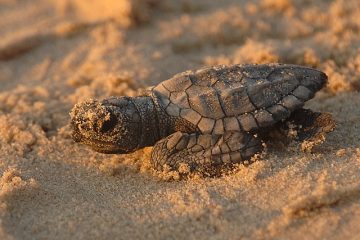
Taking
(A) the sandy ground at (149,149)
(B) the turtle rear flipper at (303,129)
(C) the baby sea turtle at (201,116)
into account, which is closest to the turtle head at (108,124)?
(C) the baby sea turtle at (201,116)

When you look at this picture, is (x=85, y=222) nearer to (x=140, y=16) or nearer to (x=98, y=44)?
(x=98, y=44)

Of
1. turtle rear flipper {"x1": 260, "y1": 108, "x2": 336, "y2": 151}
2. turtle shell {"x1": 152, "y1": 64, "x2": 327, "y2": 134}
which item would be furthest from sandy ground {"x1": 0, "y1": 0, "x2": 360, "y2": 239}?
turtle shell {"x1": 152, "y1": 64, "x2": 327, "y2": 134}

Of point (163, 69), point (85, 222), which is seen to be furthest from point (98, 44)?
point (85, 222)

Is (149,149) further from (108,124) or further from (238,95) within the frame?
(238,95)

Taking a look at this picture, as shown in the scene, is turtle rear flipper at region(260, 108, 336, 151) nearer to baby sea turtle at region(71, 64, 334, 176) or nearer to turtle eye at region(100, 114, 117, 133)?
baby sea turtle at region(71, 64, 334, 176)

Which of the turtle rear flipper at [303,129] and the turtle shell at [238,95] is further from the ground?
the turtle shell at [238,95]

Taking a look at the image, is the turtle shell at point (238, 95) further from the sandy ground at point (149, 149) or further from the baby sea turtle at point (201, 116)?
the sandy ground at point (149, 149)
